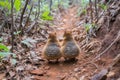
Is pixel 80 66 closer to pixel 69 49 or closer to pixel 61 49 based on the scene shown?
pixel 69 49

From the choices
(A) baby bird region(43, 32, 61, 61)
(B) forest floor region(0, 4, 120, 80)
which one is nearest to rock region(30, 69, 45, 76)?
(B) forest floor region(0, 4, 120, 80)

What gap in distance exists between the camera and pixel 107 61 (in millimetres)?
3615

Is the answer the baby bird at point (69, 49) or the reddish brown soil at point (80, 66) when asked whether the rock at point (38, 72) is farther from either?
the baby bird at point (69, 49)

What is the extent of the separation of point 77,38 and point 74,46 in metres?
1.65

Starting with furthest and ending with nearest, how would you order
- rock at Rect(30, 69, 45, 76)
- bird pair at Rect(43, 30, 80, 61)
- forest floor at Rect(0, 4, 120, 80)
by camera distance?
1. bird pair at Rect(43, 30, 80, 61)
2. rock at Rect(30, 69, 45, 76)
3. forest floor at Rect(0, 4, 120, 80)

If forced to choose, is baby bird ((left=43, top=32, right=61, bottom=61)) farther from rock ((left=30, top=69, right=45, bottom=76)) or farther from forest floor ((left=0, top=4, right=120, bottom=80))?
rock ((left=30, top=69, right=45, bottom=76))

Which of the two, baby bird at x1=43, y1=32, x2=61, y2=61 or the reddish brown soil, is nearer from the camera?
the reddish brown soil

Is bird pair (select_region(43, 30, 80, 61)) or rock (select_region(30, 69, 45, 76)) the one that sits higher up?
bird pair (select_region(43, 30, 80, 61))

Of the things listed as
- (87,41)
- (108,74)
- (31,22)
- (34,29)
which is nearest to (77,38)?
(87,41)

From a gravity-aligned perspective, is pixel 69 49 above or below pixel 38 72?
above

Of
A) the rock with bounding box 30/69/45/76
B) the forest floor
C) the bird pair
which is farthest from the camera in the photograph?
the bird pair

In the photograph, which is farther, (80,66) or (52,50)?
(52,50)

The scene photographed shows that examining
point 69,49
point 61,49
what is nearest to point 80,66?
point 69,49

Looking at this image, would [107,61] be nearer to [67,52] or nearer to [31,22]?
[67,52]
